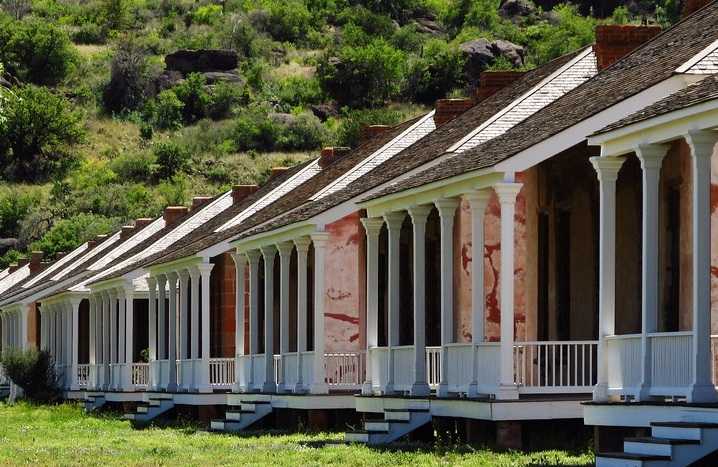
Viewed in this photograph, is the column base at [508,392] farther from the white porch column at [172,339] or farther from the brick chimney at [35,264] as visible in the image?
the brick chimney at [35,264]

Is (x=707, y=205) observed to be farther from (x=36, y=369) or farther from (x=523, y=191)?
(x=36, y=369)

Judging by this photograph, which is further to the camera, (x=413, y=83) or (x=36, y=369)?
(x=413, y=83)

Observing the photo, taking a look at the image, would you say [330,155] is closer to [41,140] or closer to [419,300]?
[419,300]

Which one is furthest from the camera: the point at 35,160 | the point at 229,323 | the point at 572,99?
the point at 35,160

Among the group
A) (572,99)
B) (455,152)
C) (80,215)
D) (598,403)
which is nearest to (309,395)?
(455,152)

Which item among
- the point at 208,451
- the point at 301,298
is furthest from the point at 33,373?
the point at 208,451

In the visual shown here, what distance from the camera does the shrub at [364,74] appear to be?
539ft

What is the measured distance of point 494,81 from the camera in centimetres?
3831

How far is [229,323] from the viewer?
4622 centimetres

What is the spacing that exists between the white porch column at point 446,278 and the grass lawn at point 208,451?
164 centimetres

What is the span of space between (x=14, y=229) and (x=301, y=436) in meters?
105

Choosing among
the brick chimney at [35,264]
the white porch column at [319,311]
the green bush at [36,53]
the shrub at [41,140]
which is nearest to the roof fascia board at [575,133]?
the white porch column at [319,311]

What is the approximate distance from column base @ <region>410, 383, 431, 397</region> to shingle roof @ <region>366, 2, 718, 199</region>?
2.74 m

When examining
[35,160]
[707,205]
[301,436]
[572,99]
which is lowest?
[301,436]
